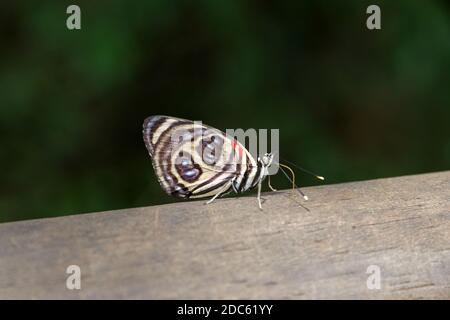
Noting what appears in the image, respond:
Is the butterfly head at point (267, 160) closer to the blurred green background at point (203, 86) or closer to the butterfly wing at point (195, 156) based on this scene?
the butterfly wing at point (195, 156)

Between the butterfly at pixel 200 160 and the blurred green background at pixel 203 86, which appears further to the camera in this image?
the blurred green background at pixel 203 86

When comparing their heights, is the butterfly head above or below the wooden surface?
above

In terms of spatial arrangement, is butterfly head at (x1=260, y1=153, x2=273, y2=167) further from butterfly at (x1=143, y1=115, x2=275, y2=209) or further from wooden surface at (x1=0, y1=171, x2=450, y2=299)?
wooden surface at (x1=0, y1=171, x2=450, y2=299)

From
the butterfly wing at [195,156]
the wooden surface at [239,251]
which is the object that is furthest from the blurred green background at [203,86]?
the wooden surface at [239,251]

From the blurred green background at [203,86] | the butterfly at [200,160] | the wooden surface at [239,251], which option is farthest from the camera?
the blurred green background at [203,86]

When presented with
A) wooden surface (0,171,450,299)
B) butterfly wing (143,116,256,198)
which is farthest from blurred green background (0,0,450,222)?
wooden surface (0,171,450,299)

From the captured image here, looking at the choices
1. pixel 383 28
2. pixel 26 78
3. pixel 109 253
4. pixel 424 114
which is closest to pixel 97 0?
pixel 26 78

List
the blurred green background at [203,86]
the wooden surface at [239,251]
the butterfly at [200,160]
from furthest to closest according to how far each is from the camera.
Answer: the blurred green background at [203,86], the butterfly at [200,160], the wooden surface at [239,251]

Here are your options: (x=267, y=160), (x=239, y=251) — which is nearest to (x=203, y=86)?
(x=267, y=160)
